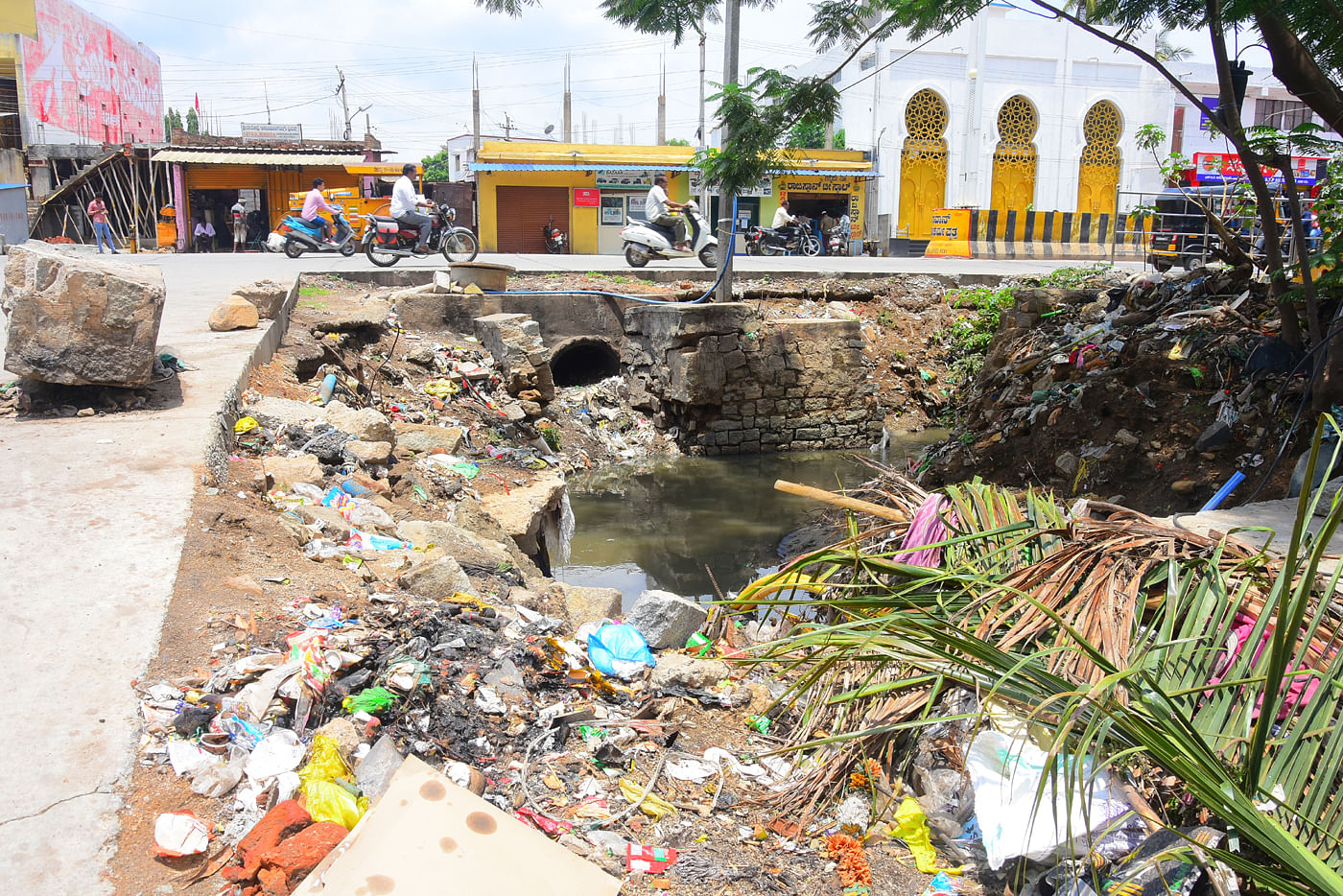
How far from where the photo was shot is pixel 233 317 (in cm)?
702

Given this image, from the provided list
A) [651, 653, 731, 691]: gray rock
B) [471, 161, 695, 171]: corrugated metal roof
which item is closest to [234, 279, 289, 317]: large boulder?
[651, 653, 731, 691]: gray rock

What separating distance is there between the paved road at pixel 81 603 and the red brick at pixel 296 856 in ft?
1.12

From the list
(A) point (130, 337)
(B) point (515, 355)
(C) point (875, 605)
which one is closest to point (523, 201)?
(B) point (515, 355)

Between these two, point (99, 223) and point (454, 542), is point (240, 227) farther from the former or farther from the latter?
point (454, 542)

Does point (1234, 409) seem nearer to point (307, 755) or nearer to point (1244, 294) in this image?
point (1244, 294)

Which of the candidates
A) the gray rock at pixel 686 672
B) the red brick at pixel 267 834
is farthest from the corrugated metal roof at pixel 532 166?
the red brick at pixel 267 834

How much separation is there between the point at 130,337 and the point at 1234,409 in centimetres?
656

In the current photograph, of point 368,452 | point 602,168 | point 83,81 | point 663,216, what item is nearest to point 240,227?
point 83,81

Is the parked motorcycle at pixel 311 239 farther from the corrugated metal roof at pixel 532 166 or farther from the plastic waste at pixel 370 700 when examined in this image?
the plastic waste at pixel 370 700

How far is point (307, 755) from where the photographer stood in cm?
232

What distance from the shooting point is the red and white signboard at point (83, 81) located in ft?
70.8

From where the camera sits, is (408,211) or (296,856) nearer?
(296,856)

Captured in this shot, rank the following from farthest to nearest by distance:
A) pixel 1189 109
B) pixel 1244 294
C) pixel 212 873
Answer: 1. pixel 1189 109
2. pixel 1244 294
3. pixel 212 873

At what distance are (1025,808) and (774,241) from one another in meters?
17.8
